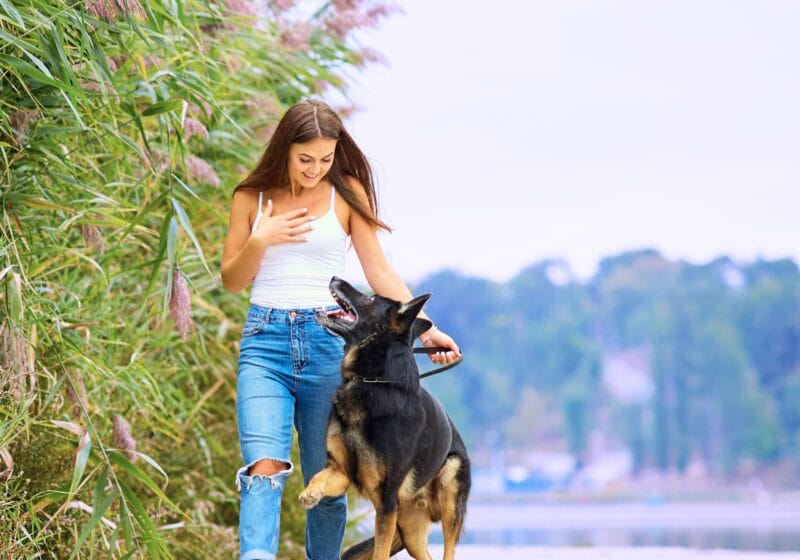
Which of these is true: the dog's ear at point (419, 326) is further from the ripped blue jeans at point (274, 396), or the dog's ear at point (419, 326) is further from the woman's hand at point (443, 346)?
the ripped blue jeans at point (274, 396)

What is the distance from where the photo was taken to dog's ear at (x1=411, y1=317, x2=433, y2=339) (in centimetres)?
401

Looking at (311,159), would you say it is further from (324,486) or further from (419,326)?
(324,486)

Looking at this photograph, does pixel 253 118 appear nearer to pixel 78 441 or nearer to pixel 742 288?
pixel 78 441

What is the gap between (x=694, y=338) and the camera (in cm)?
5188

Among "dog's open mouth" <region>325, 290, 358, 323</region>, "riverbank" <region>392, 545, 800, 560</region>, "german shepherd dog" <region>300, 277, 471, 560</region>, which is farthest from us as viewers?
"riverbank" <region>392, 545, 800, 560</region>

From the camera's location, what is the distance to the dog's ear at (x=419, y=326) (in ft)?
13.2

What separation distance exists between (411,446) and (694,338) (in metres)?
49.4

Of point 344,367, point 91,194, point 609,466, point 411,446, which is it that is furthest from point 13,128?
point 609,466

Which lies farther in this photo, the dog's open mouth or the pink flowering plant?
the pink flowering plant

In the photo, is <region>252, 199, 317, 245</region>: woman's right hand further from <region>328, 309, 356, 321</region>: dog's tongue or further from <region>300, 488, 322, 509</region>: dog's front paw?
<region>300, 488, 322, 509</region>: dog's front paw

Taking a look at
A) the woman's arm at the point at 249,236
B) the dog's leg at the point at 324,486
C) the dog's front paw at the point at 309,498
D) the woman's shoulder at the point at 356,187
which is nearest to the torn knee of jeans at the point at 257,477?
the dog's leg at the point at 324,486

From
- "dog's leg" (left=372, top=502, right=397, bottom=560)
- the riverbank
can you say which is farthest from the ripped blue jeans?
the riverbank

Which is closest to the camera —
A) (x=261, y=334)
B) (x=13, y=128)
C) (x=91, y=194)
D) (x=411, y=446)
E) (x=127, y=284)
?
(x=411, y=446)

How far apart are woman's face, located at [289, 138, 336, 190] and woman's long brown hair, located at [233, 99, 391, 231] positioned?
19mm
